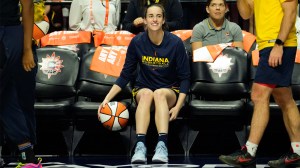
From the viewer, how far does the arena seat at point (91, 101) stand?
19.2 ft

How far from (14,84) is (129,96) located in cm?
187

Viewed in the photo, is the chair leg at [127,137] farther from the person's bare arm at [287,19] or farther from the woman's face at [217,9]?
the person's bare arm at [287,19]

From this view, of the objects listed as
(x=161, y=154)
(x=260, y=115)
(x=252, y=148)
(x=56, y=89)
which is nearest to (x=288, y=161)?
(x=252, y=148)

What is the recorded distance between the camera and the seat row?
5.82m

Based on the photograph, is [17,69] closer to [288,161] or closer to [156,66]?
[156,66]

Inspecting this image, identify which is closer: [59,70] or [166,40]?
[166,40]

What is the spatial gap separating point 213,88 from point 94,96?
1184 mm

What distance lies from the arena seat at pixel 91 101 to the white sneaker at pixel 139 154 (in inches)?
18.5

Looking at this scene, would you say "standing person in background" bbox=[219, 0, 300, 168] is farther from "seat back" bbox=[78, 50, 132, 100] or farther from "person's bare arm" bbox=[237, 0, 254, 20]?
"seat back" bbox=[78, 50, 132, 100]

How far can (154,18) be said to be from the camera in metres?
5.79

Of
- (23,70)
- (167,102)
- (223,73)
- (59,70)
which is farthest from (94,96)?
(23,70)

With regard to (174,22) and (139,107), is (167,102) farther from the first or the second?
(174,22)

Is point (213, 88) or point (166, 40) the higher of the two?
point (166, 40)

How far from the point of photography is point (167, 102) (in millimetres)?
5691
